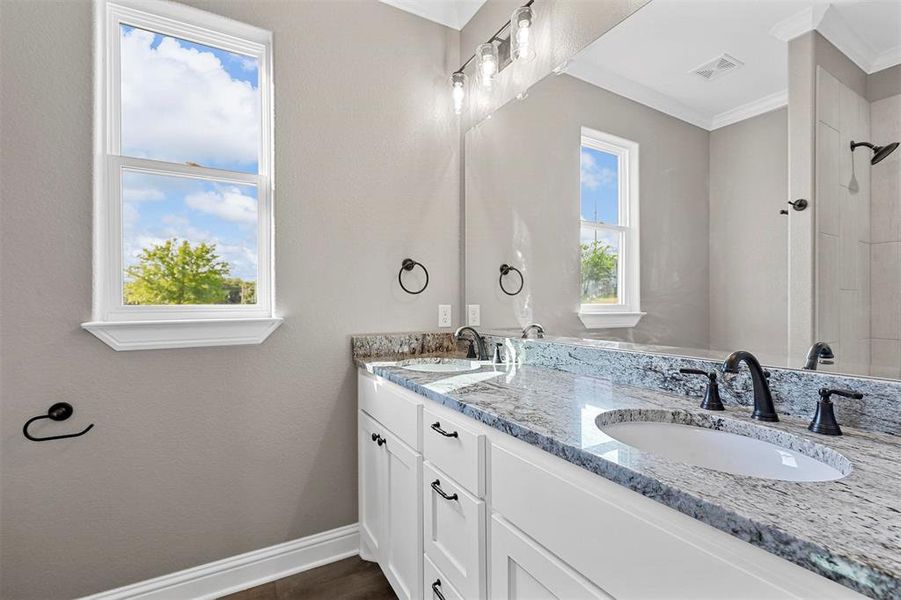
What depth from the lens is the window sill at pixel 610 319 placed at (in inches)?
59.4

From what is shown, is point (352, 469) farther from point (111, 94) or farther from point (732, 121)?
point (732, 121)

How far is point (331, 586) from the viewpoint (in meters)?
1.79

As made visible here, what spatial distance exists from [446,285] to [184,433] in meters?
Result: 1.31

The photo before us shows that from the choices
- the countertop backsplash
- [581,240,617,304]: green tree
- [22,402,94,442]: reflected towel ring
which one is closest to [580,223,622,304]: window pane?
[581,240,617,304]: green tree

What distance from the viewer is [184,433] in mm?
1714

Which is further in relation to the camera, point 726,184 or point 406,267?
point 406,267

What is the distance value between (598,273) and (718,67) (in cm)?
70

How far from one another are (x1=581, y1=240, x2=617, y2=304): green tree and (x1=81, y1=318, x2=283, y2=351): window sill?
4.07 feet

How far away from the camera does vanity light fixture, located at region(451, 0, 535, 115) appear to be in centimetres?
183

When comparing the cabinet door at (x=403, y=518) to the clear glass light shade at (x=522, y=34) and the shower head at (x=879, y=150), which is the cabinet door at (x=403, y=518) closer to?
the shower head at (x=879, y=150)

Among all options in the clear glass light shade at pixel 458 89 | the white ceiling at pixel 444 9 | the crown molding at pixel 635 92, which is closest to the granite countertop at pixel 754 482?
the crown molding at pixel 635 92

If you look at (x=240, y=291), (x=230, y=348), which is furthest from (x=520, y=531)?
(x=240, y=291)

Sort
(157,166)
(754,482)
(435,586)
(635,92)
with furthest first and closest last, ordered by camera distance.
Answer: (157,166) < (635,92) < (435,586) < (754,482)

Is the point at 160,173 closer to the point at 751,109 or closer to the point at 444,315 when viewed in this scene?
the point at 444,315
